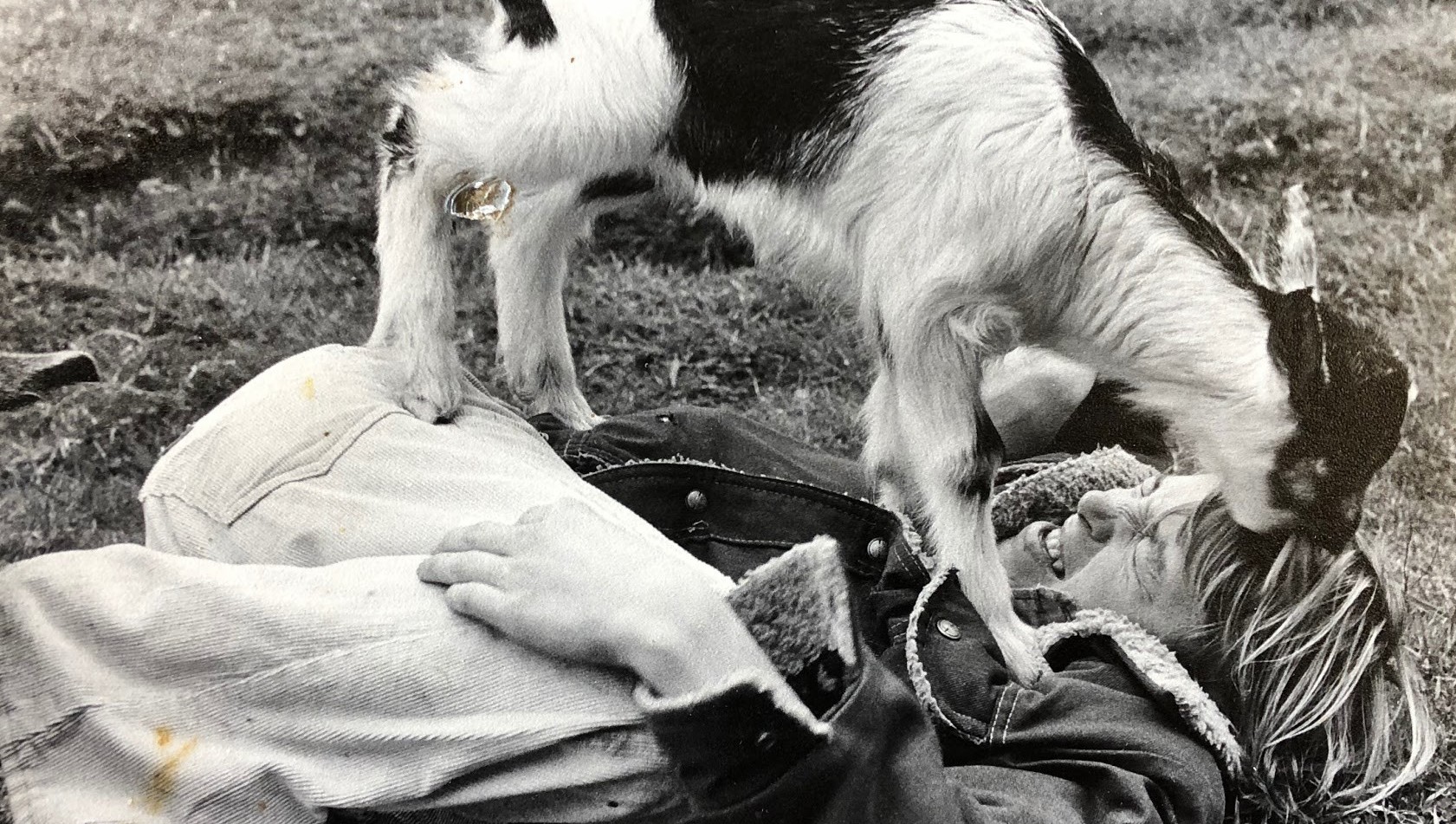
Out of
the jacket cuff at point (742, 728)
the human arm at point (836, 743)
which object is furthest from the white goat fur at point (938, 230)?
the jacket cuff at point (742, 728)

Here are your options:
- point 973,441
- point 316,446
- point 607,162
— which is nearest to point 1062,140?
point 973,441

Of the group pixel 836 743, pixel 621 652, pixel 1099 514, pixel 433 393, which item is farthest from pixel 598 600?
pixel 1099 514

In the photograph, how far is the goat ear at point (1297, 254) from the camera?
1.02m

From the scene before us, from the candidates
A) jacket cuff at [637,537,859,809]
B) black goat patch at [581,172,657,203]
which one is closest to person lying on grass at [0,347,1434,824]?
jacket cuff at [637,537,859,809]

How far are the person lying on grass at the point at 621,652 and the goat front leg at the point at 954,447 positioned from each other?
0.04 metres

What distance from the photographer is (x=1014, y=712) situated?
3.06 ft

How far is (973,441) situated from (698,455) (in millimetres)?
289

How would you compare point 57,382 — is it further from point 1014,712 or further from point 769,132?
point 1014,712

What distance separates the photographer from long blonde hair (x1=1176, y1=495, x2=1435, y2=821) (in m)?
0.99

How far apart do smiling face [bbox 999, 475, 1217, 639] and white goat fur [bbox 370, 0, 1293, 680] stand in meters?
0.05

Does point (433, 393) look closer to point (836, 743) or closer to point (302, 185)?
point (302, 185)

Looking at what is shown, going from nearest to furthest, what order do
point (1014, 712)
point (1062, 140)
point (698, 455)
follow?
point (1014, 712) < point (1062, 140) < point (698, 455)

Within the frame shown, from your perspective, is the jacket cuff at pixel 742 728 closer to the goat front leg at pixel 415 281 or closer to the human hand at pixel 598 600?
the human hand at pixel 598 600

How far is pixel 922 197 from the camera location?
3.51ft
